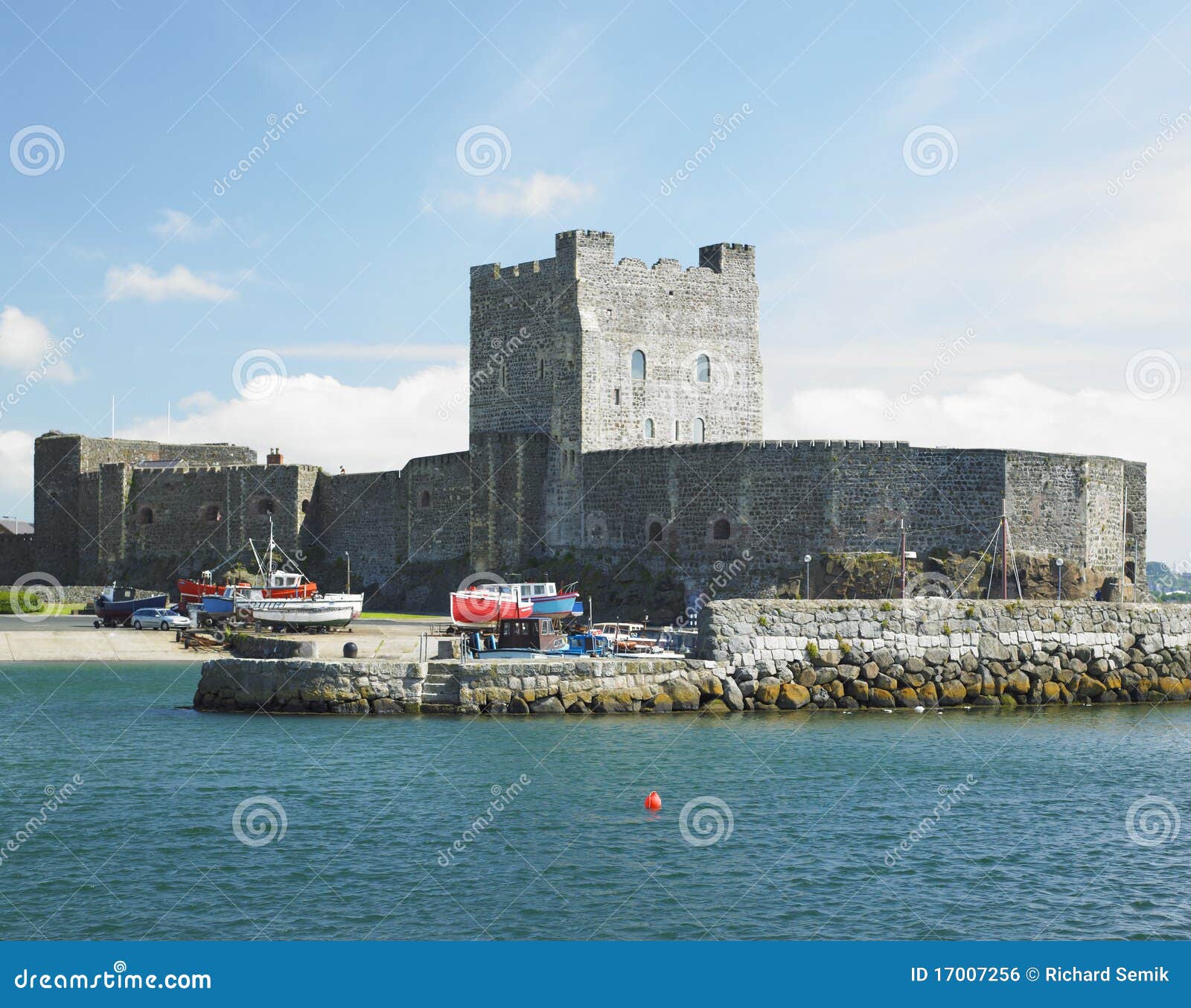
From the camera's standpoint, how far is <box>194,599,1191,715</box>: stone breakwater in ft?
91.5

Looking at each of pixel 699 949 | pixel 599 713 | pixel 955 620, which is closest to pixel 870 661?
pixel 955 620

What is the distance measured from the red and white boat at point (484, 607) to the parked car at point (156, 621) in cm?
1270

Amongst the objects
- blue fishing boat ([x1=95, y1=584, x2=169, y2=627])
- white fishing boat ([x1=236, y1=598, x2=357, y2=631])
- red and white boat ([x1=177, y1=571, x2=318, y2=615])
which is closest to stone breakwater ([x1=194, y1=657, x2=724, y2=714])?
white fishing boat ([x1=236, y1=598, x2=357, y2=631])

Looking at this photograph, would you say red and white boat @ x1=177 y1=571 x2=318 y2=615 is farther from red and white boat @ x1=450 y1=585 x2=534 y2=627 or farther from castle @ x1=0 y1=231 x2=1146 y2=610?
red and white boat @ x1=450 y1=585 x2=534 y2=627

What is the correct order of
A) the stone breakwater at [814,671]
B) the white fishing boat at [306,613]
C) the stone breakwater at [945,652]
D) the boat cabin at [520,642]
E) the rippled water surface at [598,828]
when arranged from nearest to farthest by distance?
the rippled water surface at [598,828] → the stone breakwater at [814,671] → the stone breakwater at [945,652] → the boat cabin at [520,642] → the white fishing boat at [306,613]

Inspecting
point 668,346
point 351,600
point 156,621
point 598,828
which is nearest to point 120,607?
point 156,621

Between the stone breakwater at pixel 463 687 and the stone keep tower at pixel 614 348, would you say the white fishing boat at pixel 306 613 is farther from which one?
the stone breakwater at pixel 463 687

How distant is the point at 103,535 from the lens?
62188 millimetres

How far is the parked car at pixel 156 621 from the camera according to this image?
46250mm

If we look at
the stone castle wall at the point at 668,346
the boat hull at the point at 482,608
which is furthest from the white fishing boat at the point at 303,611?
the stone castle wall at the point at 668,346

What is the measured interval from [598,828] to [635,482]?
1072 inches

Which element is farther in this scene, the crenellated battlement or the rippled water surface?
the crenellated battlement

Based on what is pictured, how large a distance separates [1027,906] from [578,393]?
32952 mm

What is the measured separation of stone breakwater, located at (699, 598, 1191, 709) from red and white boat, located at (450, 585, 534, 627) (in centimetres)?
883
